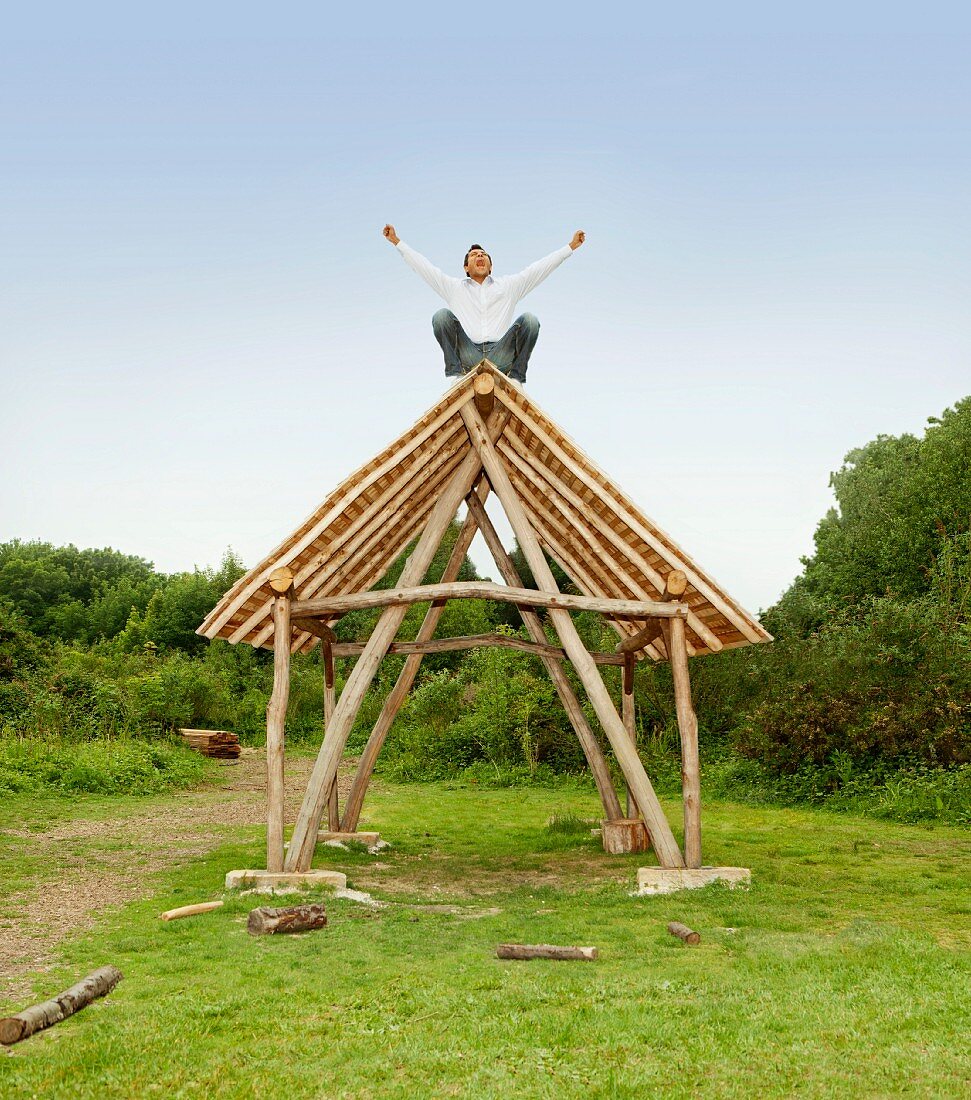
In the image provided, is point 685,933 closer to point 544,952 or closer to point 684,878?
point 544,952

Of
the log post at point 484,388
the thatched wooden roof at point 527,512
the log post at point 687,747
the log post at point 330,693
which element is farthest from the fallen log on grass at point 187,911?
the log post at point 484,388

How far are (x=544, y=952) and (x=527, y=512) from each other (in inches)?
190

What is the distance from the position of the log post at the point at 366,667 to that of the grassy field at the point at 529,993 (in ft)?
2.50

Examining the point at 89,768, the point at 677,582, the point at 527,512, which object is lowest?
the point at 89,768

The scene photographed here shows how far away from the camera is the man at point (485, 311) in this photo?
8.73 meters

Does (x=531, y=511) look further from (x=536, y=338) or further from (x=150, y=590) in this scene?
(x=150, y=590)

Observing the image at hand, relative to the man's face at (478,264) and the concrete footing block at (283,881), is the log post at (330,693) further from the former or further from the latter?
the man's face at (478,264)

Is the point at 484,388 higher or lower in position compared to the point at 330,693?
higher

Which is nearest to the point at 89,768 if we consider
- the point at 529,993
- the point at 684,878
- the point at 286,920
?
the point at 286,920

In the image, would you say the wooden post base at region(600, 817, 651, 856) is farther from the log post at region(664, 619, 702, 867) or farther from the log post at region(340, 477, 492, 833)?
the log post at region(340, 477, 492, 833)

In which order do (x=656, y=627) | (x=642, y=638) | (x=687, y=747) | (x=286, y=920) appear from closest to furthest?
1. (x=286, y=920)
2. (x=687, y=747)
3. (x=656, y=627)
4. (x=642, y=638)

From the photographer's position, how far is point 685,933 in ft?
20.4

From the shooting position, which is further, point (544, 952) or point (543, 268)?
point (543, 268)

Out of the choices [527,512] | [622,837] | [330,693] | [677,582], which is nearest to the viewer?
[677,582]
